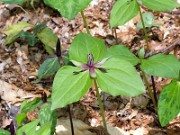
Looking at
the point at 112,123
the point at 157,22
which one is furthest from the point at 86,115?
the point at 157,22

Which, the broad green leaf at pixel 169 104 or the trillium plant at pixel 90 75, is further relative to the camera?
the broad green leaf at pixel 169 104

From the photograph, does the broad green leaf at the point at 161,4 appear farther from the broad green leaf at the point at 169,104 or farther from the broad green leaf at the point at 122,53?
the broad green leaf at the point at 169,104

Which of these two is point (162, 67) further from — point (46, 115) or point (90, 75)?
point (46, 115)

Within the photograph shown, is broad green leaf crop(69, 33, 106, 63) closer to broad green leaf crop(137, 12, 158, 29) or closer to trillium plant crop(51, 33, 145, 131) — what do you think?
trillium plant crop(51, 33, 145, 131)

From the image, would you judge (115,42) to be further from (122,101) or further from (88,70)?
(88,70)

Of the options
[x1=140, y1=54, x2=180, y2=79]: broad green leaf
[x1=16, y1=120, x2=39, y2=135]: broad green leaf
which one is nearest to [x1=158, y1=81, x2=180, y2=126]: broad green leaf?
[x1=140, y1=54, x2=180, y2=79]: broad green leaf

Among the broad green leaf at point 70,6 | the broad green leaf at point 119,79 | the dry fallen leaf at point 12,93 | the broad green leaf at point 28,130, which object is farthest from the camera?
the dry fallen leaf at point 12,93

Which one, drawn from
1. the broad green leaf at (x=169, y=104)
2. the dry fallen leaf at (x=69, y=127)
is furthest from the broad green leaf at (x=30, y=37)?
the broad green leaf at (x=169, y=104)

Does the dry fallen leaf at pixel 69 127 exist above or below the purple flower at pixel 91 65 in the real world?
below
